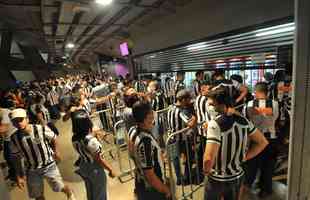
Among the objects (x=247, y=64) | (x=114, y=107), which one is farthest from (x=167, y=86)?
(x=247, y=64)

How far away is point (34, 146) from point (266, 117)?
10.5ft

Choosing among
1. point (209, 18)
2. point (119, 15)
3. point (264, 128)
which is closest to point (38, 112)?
point (119, 15)

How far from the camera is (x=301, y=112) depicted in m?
0.86

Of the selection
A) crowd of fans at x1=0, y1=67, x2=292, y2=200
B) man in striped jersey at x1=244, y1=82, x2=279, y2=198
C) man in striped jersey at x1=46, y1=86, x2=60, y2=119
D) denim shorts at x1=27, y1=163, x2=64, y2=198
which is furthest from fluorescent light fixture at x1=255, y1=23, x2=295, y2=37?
man in striped jersey at x1=46, y1=86, x2=60, y2=119

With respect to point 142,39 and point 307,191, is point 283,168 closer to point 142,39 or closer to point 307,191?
point 307,191

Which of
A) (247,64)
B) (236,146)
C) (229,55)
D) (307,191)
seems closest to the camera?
(307,191)

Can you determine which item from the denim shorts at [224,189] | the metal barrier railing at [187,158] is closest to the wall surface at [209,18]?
the metal barrier railing at [187,158]

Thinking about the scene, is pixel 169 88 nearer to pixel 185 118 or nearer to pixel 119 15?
pixel 119 15

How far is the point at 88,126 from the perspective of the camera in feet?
8.55

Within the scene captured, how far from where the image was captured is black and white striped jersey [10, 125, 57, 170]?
264 cm

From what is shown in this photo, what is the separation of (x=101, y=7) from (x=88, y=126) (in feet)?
14.0

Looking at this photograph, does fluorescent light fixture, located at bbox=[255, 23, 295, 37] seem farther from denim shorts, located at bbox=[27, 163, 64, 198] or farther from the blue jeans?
denim shorts, located at bbox=[27, 163, 64, 198]

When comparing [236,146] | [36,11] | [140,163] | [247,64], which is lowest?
[140,163]

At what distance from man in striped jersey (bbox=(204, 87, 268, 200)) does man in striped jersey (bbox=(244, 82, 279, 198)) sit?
93 centimetres
